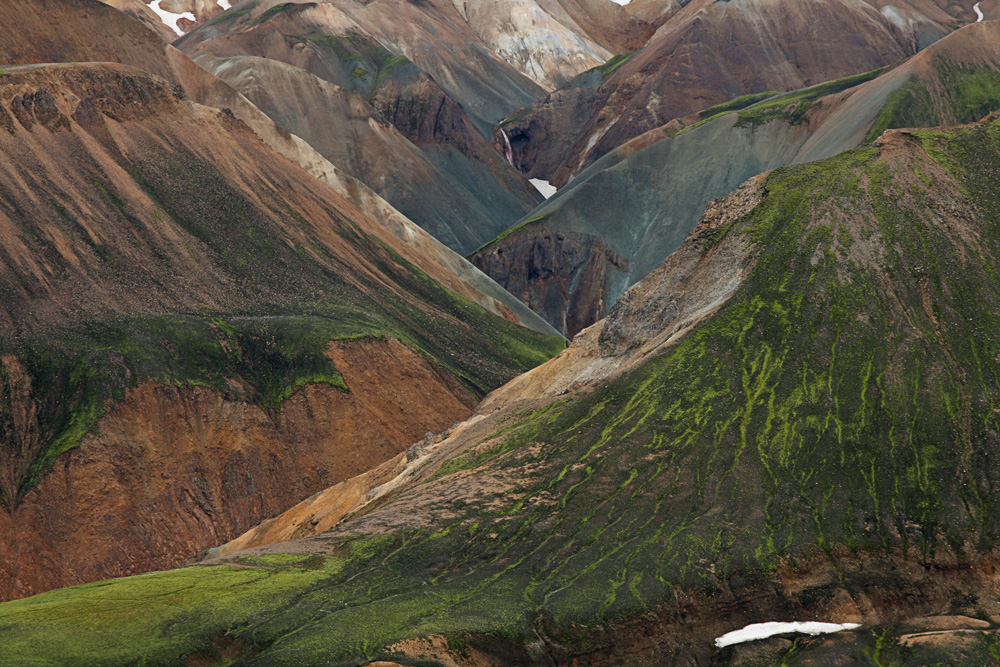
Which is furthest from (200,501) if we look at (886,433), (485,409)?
(886,433)

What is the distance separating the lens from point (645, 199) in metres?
110

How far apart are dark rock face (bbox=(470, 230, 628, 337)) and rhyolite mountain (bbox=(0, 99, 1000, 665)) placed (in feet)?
186

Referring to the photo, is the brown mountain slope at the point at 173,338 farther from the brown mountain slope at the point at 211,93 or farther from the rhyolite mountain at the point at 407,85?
the rhyolite mountain at the point at 407,85

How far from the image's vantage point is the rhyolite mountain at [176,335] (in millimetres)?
44781

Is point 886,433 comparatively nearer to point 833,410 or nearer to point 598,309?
point 833,410

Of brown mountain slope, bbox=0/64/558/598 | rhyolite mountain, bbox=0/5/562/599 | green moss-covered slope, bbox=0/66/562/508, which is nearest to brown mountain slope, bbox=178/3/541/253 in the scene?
rhyolite mountain, bbox=0/5/562/599

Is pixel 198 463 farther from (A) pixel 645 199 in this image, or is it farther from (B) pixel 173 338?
(A) pixel 645 199

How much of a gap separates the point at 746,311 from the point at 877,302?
527 centimetres

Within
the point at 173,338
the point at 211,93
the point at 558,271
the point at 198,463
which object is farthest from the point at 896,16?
the point at 198,463

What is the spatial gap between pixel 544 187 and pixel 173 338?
10250 cm

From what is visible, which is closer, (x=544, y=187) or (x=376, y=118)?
(x=376, y=118)

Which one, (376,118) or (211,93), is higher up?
(211,93)

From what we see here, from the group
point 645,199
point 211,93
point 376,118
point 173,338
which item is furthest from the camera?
point 376,118

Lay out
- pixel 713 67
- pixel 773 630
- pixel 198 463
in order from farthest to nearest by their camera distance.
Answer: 1. pixel 713 67
2. pixel 198 463
3. pixel 773 630
